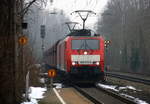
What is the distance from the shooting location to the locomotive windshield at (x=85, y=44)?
2369cm

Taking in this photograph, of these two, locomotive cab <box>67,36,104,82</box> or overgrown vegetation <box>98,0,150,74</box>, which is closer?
locomotive cab <box>67,36,104,82</box>

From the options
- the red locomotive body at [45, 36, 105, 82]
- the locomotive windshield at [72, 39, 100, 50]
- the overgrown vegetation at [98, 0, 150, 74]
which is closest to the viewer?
the red locomotive body at [45, 36, 105, 82]

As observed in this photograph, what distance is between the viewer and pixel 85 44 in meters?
23.8

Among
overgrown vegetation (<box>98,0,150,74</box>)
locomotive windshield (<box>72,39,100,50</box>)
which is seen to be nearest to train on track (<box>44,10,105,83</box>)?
locomotive windshield (<box>72,39,100,50</box>)

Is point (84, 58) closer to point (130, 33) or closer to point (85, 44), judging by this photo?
point (85, 44)

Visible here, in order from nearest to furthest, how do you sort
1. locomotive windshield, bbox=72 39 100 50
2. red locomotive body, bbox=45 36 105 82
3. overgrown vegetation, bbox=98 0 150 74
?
red locomotive body, bbox=45 36 105 82
locomotive windshield, bbox=72 39 100 50
overgrown vegetation, bbox=98 0 150 74

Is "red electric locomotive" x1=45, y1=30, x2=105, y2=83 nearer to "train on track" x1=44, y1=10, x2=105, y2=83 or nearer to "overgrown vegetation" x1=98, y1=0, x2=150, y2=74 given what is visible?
"train on track" x1=44, y1=10, x2=105, y2=83

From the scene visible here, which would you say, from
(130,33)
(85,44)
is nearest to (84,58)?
(85,44)

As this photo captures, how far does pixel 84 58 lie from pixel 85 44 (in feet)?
3.03

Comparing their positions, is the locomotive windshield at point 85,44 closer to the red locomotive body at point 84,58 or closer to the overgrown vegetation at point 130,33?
the red locomotive body at point 84,58

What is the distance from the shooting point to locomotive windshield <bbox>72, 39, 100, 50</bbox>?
77.7 feet

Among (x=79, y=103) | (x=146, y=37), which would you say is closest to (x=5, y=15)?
(x=79, y=103)

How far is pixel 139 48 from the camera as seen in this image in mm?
54312

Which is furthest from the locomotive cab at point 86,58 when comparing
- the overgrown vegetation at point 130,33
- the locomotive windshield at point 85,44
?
the overgrown vegetation at point 130,33
